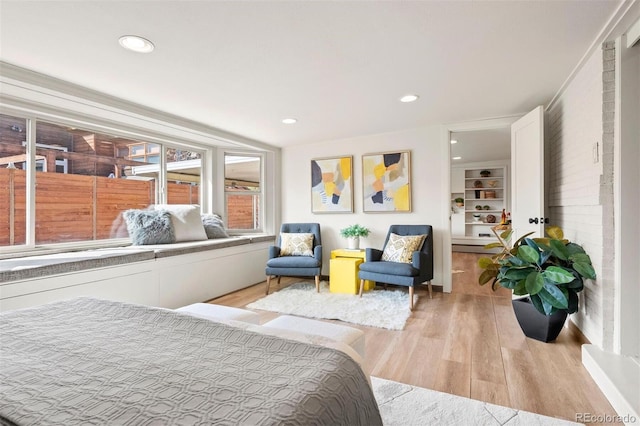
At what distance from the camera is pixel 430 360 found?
2.18m

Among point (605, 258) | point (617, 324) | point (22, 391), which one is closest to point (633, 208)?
point (605, 258)

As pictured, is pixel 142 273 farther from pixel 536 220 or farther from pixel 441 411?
pixel 536 220

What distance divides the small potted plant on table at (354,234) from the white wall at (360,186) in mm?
154

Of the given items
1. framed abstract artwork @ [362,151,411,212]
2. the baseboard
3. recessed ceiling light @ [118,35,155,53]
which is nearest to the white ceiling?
recessed ceiling light @ [118,35,155,53]

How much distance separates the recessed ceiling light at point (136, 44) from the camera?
190cm

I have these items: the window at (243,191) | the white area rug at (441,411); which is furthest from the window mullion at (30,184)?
the white area rug at (441,411)

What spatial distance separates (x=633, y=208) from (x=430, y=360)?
1595 mm

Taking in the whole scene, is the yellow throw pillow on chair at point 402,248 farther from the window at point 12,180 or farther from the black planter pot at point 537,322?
the window at point 12,180

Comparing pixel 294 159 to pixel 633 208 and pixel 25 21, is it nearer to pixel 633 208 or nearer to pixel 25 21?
pixel 25 21

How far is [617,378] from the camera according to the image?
5.68 feet

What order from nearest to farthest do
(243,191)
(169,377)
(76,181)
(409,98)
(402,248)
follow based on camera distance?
(169,377) < (409,98) < (76,181) < (402,248) < (243,191)

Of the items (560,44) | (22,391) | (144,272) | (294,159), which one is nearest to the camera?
(22,391)

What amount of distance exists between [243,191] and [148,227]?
1.66 meters

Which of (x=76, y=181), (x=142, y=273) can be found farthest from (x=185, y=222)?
(x=76, y=181)
